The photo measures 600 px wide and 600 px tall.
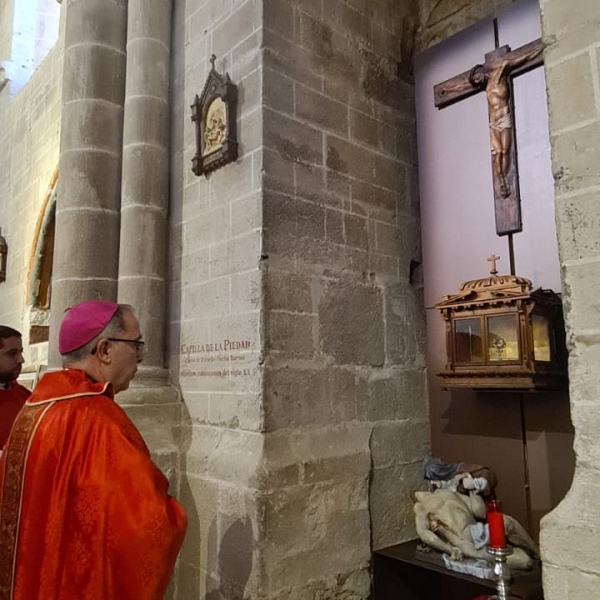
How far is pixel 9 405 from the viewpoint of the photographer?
9.91ft

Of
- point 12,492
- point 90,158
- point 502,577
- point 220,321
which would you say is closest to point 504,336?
point 502,577

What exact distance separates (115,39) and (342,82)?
4.61 ft

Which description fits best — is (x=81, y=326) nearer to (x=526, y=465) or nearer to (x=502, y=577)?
(x=502, y=577)

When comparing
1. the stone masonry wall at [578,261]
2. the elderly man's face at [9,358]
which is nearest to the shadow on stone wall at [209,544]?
the elderly man's face at [9,358]

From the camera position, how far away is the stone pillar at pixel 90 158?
Result: 3.32m

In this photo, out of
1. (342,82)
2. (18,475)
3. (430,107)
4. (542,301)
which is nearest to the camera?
(18,475)

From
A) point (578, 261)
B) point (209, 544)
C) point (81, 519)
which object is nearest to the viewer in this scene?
point (578, 261)

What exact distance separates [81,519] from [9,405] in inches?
58.4

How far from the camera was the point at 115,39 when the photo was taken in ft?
11.7

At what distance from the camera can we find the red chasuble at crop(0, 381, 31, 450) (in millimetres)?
2969

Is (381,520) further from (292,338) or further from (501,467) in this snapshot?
(292,338)

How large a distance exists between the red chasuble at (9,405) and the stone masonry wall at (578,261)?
250cm

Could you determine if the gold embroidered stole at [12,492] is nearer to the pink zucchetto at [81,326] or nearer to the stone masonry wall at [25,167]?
the pink zucchetto at [81,326]

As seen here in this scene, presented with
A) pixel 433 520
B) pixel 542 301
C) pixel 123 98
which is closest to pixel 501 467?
pixel 433 520
